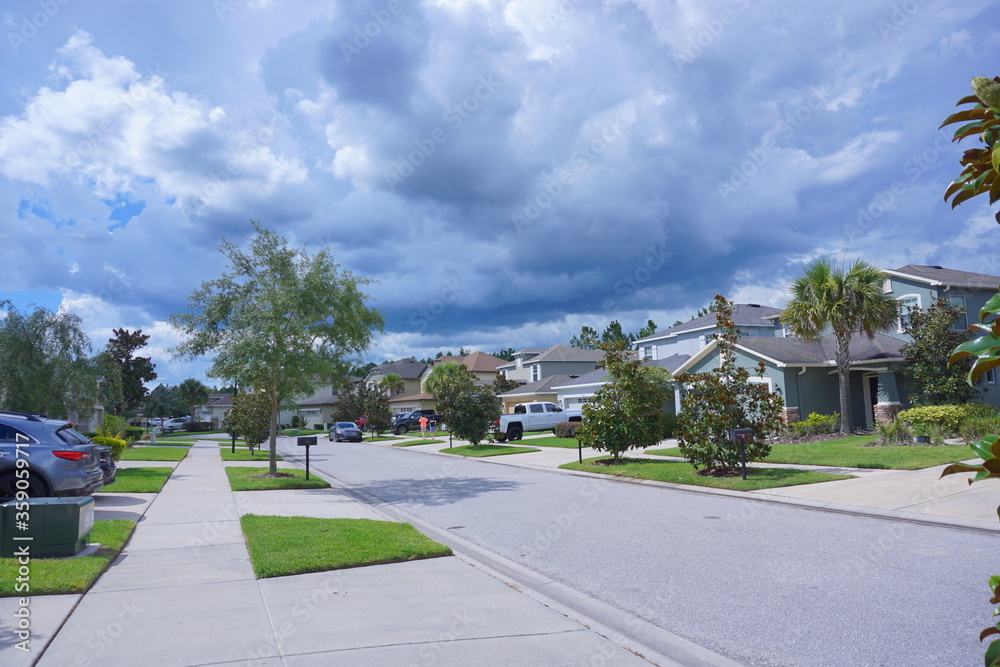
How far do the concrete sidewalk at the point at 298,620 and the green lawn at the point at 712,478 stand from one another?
8.61 m

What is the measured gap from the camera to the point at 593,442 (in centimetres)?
2041

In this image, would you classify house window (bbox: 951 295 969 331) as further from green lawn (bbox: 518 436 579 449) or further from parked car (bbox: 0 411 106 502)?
parked car (bbox: 0 411 106 502)

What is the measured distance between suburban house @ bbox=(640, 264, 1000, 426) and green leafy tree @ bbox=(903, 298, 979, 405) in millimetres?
987

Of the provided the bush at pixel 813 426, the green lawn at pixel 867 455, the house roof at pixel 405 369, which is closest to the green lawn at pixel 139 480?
the green lawn at pixel 867 455

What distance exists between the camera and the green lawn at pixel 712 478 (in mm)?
14602

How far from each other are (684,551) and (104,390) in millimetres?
21374

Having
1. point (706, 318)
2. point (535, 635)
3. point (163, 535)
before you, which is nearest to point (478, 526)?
point (163, 535)

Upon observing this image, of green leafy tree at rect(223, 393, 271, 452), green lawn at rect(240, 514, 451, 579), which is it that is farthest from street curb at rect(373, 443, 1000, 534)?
green leafy tree at rect(223, 393, 271, 452)

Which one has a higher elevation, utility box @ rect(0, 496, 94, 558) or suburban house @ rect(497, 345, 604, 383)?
suburban house @ rect(497, 345, 604, 383)

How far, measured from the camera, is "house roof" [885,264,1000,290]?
28844 mm

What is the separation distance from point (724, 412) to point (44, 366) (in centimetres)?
1904

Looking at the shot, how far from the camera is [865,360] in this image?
26.3m

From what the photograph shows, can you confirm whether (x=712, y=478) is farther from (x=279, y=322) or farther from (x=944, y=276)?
(x=944, y=276)

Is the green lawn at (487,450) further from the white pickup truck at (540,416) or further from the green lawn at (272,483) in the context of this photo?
the green lawn at (272,483)
